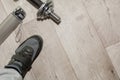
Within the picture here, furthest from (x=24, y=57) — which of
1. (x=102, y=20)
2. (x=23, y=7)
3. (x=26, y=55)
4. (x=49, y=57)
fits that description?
(x=102, y=20)

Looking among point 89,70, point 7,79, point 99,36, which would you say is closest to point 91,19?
point 99,36

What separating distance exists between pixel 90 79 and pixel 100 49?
152mm

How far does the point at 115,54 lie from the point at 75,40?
205 millimetres

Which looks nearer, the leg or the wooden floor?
the leg

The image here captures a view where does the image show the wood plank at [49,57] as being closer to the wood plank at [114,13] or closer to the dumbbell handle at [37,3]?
the dumbbell handle at [37,3]

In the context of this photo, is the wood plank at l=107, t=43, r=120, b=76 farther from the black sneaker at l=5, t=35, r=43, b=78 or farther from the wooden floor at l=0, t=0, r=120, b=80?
the black sneaker at l=5, t=35, r=43, b=78

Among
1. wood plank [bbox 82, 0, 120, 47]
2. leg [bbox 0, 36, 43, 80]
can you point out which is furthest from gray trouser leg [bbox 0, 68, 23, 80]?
wood plank [bbox 82, 0, 120, 47]

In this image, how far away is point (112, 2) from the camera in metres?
1.42

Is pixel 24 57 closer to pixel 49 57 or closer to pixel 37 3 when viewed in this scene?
pixel 49 57

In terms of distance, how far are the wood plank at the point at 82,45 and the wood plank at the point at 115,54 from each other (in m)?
0.02

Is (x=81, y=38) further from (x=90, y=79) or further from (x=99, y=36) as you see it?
(x=90, y=79)

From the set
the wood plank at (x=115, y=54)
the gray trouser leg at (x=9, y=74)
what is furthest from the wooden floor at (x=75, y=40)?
the gray trouser leg at (x=9, y=74)

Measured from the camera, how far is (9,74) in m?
1.25

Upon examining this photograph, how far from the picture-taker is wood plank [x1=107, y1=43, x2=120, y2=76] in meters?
1.40
